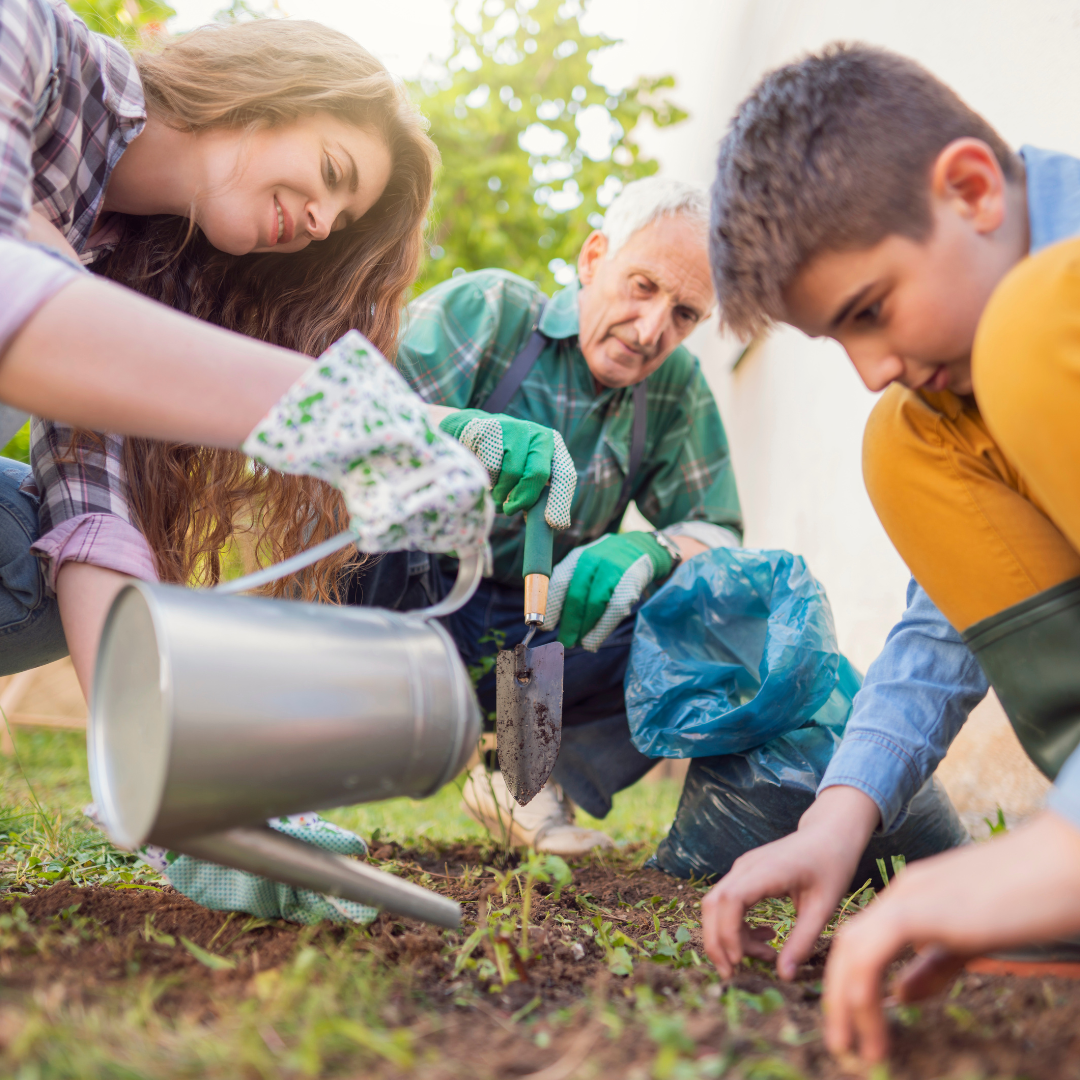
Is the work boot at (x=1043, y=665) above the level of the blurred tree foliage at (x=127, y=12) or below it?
below

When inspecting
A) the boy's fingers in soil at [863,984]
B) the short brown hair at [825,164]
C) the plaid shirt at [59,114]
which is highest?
the short brown hair at [825,164]

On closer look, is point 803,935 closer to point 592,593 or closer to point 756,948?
point 756,948

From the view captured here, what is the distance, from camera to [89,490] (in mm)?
1520

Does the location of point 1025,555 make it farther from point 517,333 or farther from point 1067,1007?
point 517,333

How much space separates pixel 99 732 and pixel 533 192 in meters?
5.38

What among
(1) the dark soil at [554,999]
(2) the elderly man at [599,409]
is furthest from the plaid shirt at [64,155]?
(2) the elderly man at [599,409]

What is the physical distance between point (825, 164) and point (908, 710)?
0.80m

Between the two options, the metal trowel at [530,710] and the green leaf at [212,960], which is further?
the metal trowel at [530,710]

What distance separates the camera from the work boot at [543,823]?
2189 mm

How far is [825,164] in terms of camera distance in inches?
43.5

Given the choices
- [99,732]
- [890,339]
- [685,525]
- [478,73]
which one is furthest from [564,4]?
[99,732]

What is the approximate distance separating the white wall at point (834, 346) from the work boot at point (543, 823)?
1236 mm

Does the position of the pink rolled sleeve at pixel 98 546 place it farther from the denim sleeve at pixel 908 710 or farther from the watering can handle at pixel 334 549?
the denim sleeve at pixel 908 710

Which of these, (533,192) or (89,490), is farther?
(533,192)
